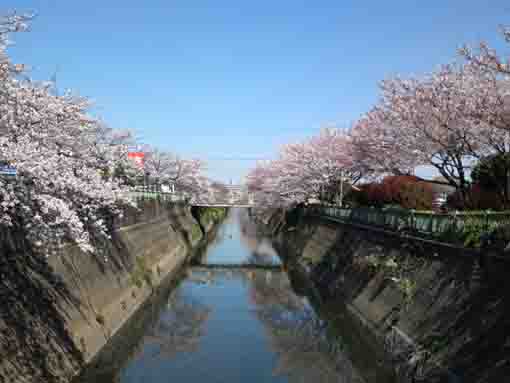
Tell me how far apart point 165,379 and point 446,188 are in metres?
33.1

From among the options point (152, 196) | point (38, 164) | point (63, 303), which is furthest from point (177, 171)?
point (38, 164)

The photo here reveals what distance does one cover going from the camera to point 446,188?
41.7m

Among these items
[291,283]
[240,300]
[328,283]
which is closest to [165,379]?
[240,300]

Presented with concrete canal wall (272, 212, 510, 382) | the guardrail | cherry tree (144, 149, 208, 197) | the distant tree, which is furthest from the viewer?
cherry tree (144, 149, 208, 197)

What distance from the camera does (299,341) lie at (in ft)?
63.9

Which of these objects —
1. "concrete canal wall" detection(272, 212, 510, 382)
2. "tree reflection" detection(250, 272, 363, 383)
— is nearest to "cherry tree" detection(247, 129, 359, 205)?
"tree reflection" detection(250, 272, 363, 383)

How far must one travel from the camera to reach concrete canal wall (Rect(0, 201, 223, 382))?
Answer: 448 inches

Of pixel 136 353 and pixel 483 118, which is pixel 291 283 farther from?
pixel 483 118

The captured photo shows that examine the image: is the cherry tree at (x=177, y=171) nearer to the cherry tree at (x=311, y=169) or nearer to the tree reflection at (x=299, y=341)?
the cherry tree at (x=311, y=169)

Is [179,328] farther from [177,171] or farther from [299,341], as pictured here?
[177,171]

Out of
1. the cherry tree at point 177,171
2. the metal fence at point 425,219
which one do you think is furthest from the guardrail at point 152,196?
the metal fence at point 425,219

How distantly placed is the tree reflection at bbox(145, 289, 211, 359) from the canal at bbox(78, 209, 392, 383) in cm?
4

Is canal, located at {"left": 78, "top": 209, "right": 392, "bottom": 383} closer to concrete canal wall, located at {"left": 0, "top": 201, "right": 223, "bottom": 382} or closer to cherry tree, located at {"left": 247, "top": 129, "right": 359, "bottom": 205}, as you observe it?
concrete canal wall, located at {"left": 0, "top": 201, "right": 223, "bottom": 382}

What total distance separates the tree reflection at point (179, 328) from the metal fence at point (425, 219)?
368 inches
